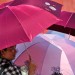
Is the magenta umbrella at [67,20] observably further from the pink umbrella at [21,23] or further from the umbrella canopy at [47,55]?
the pink umbrella at [21,23]

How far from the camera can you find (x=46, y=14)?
2.66 meters

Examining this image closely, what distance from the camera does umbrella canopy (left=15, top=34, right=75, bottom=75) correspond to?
11.4 feet

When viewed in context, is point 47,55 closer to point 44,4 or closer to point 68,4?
point 44,4

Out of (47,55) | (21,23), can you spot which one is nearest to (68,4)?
(47,55)

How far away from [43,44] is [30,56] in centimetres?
19

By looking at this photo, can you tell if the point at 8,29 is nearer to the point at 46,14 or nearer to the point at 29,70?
the point at 46,14

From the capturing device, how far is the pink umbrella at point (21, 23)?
2463mm

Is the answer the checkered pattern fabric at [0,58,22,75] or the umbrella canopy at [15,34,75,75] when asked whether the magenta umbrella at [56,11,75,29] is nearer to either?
the umbrella canopy at [15,34,75,75]

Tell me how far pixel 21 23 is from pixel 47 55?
1071 millimetres

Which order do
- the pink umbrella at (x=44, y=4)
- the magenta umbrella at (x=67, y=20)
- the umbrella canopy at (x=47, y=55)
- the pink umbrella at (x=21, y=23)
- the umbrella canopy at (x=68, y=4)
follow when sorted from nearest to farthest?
the pink umbrella at (x=21, y=23)
the pink umbrella at (x=44, y=4)
the magenta umbrella at (x=67, y=20)
the umbrella canopy at (x=47, y=55)
the umbrella canopy at (x=68, y=4)

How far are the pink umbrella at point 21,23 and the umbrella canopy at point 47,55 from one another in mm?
855

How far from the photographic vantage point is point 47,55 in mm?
3531

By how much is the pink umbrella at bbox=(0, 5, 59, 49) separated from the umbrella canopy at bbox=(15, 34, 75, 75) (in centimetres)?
86

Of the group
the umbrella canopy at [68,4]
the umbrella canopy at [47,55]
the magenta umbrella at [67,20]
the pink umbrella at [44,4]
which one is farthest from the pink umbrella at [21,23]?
the umbrella canopy at [68,4]
